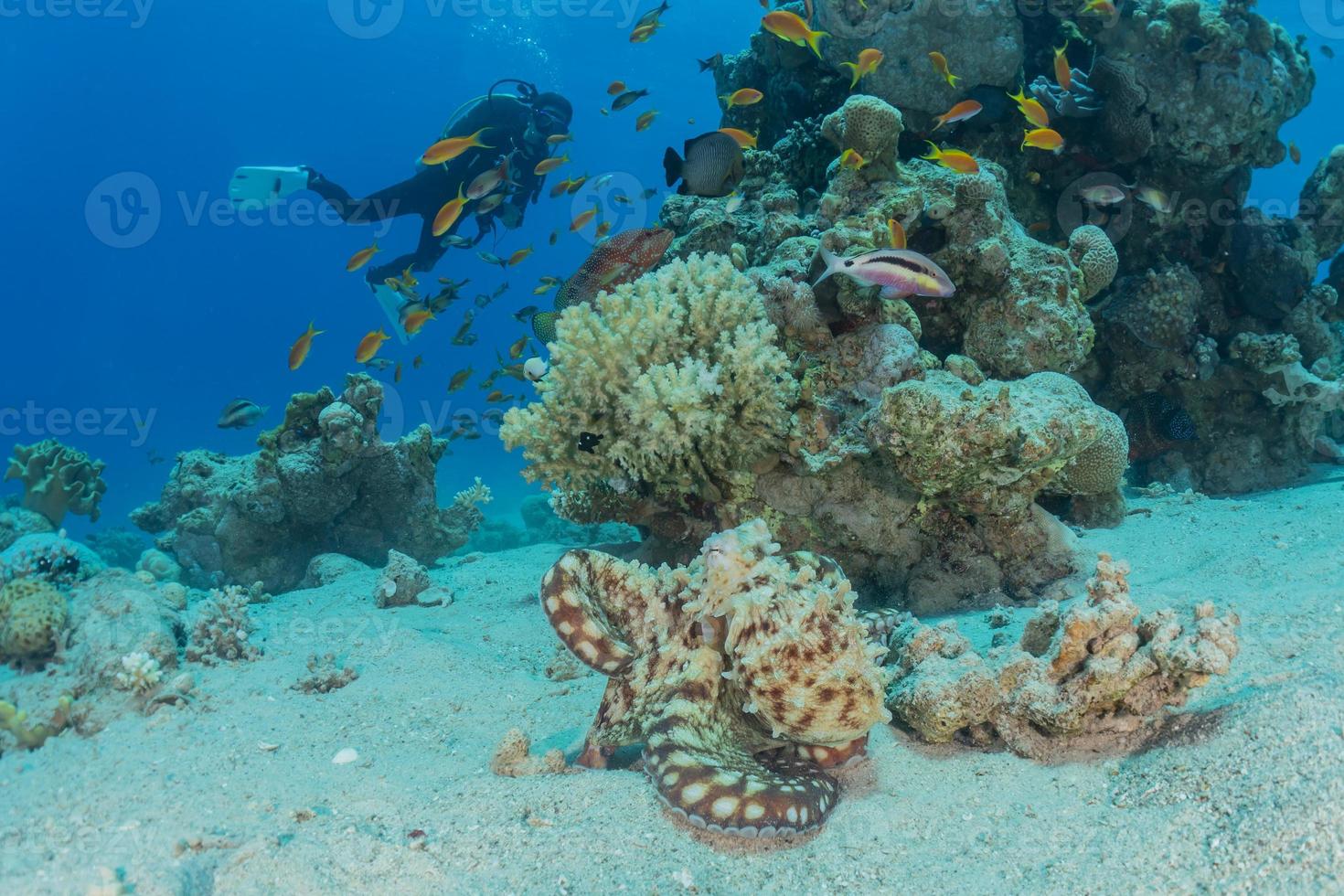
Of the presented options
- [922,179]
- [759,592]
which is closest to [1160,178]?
[922,179]

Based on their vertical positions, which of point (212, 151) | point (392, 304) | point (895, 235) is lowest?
point (895, 235)

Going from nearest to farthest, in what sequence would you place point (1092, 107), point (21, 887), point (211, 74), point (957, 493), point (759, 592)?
point (21, 887)
point (759, 592)
point (957, 493)
point (1092, 107)
point (211, 74)

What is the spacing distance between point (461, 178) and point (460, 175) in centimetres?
7

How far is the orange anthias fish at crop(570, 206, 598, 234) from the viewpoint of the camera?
789cm

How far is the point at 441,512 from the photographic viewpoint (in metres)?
9.81

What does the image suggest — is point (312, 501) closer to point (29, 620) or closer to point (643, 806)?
point (29, 620)

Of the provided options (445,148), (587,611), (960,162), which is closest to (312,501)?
(445,148)

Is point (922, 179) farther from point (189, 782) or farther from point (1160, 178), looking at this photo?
point (189, 782)

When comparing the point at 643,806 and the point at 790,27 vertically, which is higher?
the point at 790,27

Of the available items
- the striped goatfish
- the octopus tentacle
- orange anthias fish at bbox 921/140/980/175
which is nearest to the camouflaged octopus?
the octopus tentacle

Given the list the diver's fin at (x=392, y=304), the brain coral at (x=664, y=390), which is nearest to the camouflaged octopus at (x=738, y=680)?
the brain coral at (x=664, y=390)

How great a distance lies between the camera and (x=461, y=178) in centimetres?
1207

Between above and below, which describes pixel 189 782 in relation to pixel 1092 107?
below

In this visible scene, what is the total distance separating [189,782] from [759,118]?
31.5ft
